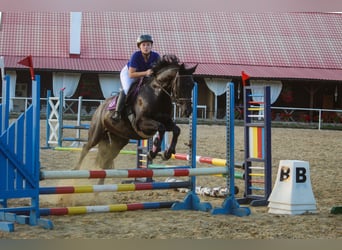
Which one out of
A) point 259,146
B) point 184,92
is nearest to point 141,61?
point 184,92

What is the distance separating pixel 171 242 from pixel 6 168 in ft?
3.79

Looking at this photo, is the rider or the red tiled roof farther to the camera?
the red tiled roof

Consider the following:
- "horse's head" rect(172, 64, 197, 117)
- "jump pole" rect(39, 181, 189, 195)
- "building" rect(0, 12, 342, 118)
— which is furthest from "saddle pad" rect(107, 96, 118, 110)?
"building" rect(0, 12, 342, 118)

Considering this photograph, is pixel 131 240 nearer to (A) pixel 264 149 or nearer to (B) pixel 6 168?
(B) pixel 6 168

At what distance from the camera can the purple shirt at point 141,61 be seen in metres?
5.13

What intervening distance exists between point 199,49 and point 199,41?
0.84 ft

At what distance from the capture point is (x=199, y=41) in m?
19.4

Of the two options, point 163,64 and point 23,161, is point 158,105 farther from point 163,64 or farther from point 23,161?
point 23,161

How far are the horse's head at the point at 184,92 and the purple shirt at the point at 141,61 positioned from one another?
1.31 ft

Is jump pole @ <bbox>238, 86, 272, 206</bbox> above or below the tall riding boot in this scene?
below

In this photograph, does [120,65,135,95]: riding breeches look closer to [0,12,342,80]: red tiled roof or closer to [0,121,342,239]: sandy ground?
[0,121,342,239]: sandy ground

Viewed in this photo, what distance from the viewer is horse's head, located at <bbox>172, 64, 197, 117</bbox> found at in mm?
4758

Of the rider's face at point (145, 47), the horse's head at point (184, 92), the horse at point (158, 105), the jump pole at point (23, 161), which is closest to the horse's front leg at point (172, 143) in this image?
the horse at point (158, 105)
